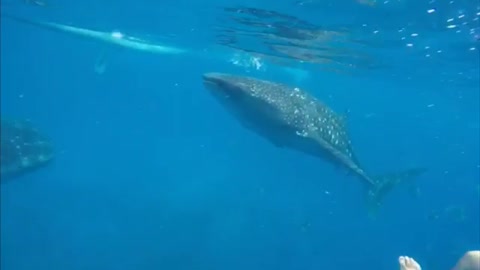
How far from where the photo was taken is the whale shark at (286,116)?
9.17 metres

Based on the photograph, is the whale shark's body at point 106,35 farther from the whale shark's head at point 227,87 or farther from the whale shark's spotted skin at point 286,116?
the whale shark's head at point 227,87

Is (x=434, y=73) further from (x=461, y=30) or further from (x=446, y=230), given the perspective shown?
(x=446, y=230)

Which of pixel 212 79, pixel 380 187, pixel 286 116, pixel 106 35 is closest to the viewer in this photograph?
pixel 212 79

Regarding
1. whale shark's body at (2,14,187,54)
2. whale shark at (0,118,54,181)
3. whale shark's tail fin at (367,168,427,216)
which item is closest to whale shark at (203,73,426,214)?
whale shark's tail fin at (367,168,427,216)

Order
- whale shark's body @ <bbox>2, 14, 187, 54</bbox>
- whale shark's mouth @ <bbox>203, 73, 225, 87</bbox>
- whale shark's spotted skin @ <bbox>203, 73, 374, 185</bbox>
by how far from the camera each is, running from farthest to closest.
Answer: whale shark's body @ <bbox>2, 14, 187, 54</bbox>, whale shark's spotted skin @ <bbox>203, 73, 374, 185</bbox>, whale shark's mouth @ <bbox>203, 73, 225, 87</bbox>

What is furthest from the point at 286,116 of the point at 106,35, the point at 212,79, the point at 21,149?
the point at 106,35

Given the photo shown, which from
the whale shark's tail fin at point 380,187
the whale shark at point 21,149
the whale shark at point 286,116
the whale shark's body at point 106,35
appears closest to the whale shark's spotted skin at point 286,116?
the whale shark at point 286,116

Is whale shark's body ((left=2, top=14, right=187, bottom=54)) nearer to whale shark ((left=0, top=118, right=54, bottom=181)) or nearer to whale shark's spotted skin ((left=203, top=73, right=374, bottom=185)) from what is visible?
whale shark ((left=0, top=118, right=54, bottom=181))

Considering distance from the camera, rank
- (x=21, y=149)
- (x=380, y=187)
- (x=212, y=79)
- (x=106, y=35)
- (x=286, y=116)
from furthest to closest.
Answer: (x=106, y=35) → (x=380, y=187) → (x=21, y=149) → (x=286, y=116) → (x=212, y=79)

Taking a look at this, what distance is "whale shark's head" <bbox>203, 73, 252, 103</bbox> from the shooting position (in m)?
8.93

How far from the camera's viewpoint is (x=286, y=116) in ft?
32.7

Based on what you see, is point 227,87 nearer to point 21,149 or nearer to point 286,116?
point 286,116

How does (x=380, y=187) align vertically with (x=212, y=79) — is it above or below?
below

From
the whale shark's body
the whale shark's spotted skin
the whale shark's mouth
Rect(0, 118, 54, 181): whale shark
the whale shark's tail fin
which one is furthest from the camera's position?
the whale shark's body
